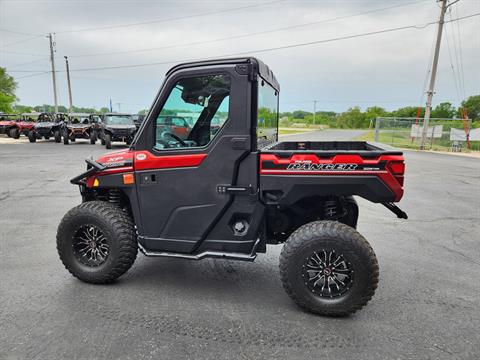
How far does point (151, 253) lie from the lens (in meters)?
3.45

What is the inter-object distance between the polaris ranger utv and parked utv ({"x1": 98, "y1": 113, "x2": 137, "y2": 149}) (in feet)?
51.9

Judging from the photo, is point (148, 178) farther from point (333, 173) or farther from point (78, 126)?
point (78, 126)

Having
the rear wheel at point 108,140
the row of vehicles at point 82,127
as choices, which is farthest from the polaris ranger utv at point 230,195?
the rear wheel at point 108,140

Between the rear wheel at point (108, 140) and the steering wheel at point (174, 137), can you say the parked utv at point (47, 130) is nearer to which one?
the rear wheel at point (108, 140)

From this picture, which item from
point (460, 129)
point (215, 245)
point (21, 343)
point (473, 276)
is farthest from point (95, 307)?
point (460, 129)

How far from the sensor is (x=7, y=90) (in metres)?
67.9

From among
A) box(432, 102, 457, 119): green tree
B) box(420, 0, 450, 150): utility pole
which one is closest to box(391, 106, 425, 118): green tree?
box(432, 102, 457, 119): green tree

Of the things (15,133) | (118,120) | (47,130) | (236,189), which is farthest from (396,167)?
(15,133)

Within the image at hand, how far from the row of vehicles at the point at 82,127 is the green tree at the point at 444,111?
63.0 metres

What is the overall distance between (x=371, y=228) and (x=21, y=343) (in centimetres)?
481

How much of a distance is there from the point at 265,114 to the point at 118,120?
682 inches

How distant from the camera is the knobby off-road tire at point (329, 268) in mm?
2920

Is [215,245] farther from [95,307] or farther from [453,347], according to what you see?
[453,347]

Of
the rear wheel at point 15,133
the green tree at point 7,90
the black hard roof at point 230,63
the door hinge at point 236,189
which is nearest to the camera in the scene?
the black hard roof at point 230,63
